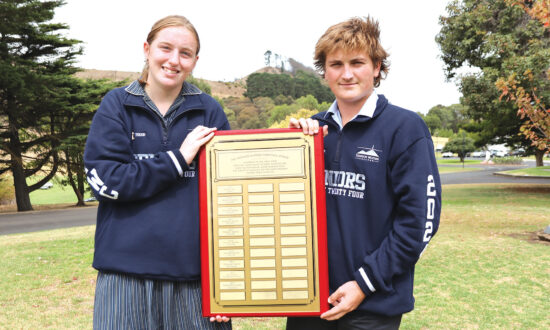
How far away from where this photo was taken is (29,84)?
78.8 feet

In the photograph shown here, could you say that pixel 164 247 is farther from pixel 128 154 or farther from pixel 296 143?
pixel 296 143

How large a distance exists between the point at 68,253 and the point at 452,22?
1687cm

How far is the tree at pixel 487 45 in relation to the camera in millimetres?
16188

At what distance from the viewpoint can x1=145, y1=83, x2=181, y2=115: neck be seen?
2197 millimetres

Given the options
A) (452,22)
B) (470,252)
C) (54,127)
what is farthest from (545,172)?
(54,127)

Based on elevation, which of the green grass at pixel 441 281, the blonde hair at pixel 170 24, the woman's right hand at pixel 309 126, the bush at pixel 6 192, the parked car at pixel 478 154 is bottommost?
the bush at pixel 6 192

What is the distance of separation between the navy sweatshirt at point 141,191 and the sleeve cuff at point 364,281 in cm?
76

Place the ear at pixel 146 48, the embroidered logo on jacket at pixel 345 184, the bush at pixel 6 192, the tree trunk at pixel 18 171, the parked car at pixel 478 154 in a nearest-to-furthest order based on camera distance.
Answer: the embroidered logo on jacket at pixel 345 184 → the ear at pixel 146 48 → the tree trunk at pixel 18 171 → the bush at pixel 6 192 → the parked car at pixel 478 154

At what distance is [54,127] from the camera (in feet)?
94.5

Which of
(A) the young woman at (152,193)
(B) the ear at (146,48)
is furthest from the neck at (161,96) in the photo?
(B) the ear at (146,48)

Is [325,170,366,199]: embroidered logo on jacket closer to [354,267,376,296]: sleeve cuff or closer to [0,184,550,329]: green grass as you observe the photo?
[354,267,376,296]: sleeve cuff

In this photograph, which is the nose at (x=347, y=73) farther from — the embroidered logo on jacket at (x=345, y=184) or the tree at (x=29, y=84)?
the tree at (x=29, y=84)

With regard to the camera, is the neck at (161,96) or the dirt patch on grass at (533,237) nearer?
the neck at (161,96)

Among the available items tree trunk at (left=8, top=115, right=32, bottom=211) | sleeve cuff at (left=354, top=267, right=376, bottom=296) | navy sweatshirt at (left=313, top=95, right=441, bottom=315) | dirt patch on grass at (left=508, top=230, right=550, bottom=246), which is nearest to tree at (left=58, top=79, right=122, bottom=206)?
tree trunk at (left=8, top=115, right=32, bottom=211)
